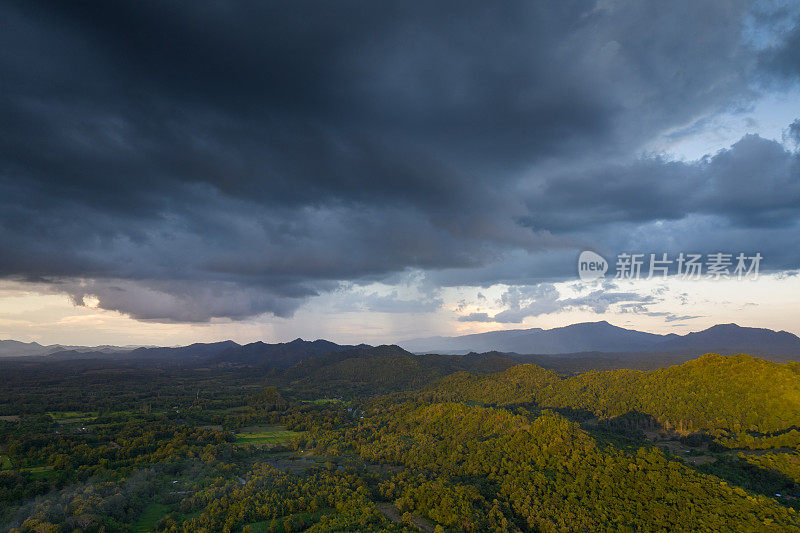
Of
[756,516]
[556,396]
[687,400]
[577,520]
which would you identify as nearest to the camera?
[756,516]

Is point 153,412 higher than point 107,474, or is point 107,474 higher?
point 107,474

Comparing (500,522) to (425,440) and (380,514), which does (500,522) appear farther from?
(425,440)

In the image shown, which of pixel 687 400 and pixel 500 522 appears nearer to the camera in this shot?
pixel 500 522

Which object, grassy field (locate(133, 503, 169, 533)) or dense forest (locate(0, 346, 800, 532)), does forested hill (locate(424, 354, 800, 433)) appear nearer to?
dense forest (locate(0, 346, 800, 532))

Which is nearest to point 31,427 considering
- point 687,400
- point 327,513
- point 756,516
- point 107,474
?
point 107,474

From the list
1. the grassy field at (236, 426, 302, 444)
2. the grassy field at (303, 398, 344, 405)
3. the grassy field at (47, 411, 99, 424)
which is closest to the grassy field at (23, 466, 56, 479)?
the grassy field at (236, 426, 302, 444)

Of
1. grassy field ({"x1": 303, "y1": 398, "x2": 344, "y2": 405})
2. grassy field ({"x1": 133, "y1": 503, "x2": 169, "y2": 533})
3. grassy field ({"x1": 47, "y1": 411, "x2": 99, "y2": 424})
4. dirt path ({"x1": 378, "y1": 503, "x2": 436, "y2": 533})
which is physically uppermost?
dirt path ({"x1": 378, "y1": 503, "x2": 436, "y2": 533})
